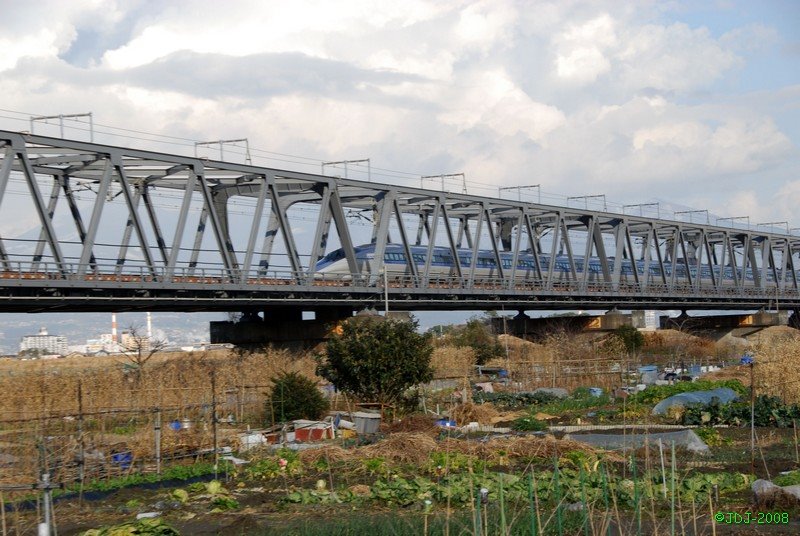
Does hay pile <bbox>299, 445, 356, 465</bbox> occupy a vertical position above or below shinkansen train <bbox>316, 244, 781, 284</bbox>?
below

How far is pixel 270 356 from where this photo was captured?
144 ft

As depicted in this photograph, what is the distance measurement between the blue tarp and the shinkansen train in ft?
93.8

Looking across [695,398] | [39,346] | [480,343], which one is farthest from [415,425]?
[39,346]

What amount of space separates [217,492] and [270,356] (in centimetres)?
2861

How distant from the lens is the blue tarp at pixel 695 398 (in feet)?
86.8

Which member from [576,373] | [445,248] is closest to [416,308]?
[445,248]

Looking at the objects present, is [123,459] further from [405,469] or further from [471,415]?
[471,415]

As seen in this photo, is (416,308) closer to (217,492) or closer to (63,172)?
(63,172)

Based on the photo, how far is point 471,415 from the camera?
86.1ft

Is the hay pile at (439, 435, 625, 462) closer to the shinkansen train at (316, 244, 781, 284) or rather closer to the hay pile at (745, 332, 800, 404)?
the hay pile at (745, 332, 800, 404)

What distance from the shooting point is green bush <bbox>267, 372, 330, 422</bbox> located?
88.0ft

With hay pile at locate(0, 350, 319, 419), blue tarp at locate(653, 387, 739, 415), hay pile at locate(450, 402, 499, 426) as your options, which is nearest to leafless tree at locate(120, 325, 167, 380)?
hay pile at locate(0, 350, 319, 419)

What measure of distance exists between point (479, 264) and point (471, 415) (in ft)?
169

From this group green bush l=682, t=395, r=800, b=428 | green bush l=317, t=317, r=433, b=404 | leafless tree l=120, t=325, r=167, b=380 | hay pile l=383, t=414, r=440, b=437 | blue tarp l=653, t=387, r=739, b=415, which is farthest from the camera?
leafless tree l=120, t=325, r=167, b=380
